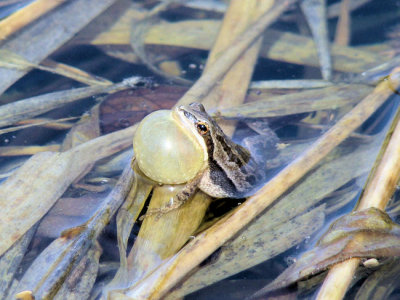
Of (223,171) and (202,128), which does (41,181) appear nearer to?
(202,128)

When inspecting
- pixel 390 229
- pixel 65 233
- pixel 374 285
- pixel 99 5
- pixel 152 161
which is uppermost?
pixel 99 5

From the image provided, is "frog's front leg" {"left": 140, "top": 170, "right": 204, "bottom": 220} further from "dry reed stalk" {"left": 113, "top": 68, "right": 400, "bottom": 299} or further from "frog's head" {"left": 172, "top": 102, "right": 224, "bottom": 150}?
"dry reed stalk" {"left": 113, "top": 68, "right": 400, "bottom": 299}

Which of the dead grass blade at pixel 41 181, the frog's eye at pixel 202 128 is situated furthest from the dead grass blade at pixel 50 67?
the frog's eye at pixel 202 128

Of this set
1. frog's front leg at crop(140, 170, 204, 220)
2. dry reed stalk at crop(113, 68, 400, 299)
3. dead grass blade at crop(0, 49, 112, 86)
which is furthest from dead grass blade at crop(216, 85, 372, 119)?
dead grass blade at crop(0, 49, 112, 86)

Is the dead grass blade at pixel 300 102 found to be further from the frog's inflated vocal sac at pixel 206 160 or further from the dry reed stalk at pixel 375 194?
the dry reed stalk at pixel 375 194

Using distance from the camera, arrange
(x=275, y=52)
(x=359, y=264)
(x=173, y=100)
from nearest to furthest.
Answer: (x=359, y=264)
(x=173, y=100)
(x=275, y=52)

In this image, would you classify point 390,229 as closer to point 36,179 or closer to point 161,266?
point 161,266

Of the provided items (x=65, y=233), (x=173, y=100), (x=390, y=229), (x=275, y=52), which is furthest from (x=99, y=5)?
(x=390, y=229)
